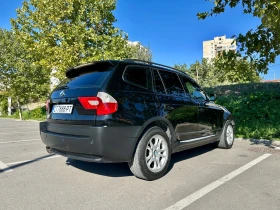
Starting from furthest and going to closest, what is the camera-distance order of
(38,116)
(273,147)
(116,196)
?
(38,116) → (273,147) → (116,196)

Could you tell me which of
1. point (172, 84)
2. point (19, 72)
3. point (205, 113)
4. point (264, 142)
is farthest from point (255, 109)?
point (19, 72)

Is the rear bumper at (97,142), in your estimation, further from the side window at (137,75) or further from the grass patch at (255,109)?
the grass patch at (255,109)

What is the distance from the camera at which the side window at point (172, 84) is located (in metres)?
4.02

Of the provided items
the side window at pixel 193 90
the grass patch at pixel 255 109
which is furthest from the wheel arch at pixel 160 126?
the grass patch at pixel 255 109

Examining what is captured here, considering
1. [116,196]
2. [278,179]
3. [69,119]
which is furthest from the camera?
[278,179]

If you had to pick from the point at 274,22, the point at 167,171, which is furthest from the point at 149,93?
the point at 274,22

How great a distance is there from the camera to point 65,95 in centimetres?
345

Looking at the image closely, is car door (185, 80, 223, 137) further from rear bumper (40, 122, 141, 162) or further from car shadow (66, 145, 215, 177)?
rear bumper (40, 122, 141, 162)

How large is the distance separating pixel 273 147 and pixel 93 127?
4.89 metres

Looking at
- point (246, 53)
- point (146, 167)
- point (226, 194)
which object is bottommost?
point (226, 194)

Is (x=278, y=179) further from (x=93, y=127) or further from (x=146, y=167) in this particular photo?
(x=93, y=127)

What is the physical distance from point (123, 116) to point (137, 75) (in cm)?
81

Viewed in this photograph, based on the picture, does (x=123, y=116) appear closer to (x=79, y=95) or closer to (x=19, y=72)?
(x=79, y=95)

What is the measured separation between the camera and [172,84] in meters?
4.18
